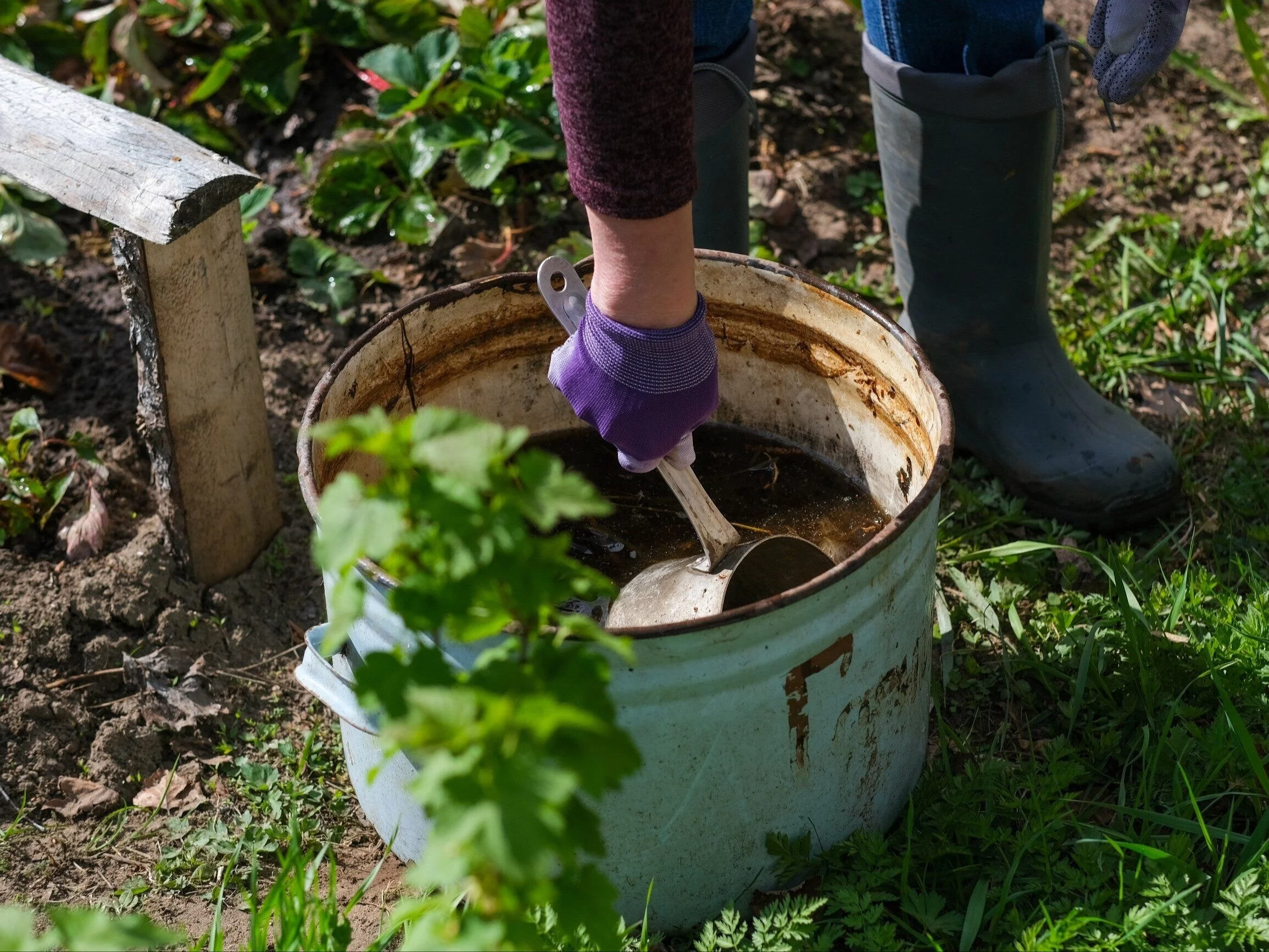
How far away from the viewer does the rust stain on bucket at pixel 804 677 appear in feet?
4.41

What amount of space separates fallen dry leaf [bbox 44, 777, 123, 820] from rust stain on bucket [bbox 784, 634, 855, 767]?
1048mm

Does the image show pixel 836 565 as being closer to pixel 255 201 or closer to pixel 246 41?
pixel 255 201

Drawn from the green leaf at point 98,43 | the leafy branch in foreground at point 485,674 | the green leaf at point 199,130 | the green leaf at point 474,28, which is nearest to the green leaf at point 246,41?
the green leaf at point 199,130

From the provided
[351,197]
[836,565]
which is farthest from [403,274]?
[836,565]

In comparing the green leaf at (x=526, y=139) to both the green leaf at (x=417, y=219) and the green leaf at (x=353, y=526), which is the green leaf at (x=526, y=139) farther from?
the green leaf at (x=353, y=526)

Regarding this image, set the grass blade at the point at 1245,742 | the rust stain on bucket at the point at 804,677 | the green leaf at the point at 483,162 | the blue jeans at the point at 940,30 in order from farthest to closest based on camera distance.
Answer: the green leaf at the point at 483,162, the blue jeans at the point at 940,30, the grass blade at the point at 1245,742, the rust stain on bucket at the point at 804,677

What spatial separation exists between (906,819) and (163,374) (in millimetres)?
1263

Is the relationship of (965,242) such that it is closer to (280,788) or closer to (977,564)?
(977,564)

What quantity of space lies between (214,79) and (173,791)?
5.69ft

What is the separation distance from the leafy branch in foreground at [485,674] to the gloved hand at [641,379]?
486 millimetres

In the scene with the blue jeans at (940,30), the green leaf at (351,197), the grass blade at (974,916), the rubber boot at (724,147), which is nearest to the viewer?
the grass blade at (974,916)

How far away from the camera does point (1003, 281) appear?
2189 millimetres

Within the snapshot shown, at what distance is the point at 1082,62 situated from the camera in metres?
3.21

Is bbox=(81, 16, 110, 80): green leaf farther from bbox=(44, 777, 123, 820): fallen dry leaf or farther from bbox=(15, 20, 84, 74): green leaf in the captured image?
bbox=(44, 777, 123, 820): fallen dry leaf
